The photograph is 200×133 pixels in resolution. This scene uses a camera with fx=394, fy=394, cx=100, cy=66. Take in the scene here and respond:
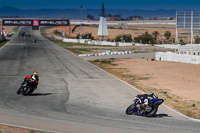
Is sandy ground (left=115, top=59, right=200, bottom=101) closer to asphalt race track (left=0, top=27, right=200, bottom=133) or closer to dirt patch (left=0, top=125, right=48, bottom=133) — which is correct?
asphalt race track (left=0, top=27, right=200, bottom=133)

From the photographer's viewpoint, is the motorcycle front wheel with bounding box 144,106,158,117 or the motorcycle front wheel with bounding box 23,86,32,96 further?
the motorcycle front wheel with bounding box 23,86,32,96

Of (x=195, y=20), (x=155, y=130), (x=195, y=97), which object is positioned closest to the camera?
(x=155, y=130)

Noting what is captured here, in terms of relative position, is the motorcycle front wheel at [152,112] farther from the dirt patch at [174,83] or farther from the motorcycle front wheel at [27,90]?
the motorcycle front wheel at [27,90]

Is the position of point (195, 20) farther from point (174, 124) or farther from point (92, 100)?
point (174, 124)

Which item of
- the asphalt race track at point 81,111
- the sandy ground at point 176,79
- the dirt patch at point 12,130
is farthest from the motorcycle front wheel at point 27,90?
the sandy ground at point 176,79

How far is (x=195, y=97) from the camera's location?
24188 millimetres

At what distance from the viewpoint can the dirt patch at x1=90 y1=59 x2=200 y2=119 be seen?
21.4 metres

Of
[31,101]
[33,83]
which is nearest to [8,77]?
[33,83]

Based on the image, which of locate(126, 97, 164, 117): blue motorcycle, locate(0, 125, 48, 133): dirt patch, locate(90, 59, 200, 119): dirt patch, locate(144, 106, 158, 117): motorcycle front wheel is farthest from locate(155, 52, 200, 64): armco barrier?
locate(0, 125, 48, 133): dirt patch

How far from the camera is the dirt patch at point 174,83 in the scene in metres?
21.4

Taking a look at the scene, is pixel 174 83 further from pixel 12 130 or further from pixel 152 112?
pixel 12 130

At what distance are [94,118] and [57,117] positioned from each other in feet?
4.78

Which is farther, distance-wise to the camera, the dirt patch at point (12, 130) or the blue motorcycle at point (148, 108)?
the blue motorcycle at point (148, 108)

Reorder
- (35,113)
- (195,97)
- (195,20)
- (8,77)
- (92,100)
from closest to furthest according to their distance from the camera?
(35,113) → (92,100) → (195,97) → (8,77) → (195,20)
